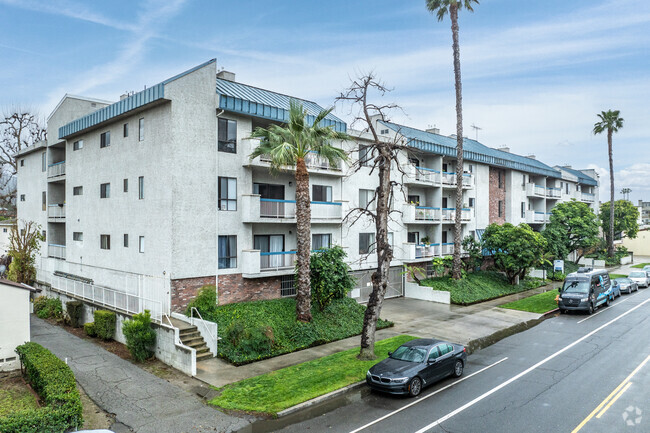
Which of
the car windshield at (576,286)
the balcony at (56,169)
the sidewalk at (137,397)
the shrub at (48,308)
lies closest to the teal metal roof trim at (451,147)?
the car windshield at (576,286)

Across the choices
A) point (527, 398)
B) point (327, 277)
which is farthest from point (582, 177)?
point (527, 398)

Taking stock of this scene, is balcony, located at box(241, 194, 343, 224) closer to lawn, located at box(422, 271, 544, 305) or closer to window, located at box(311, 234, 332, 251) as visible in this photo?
window, located at box(311, 234, 332, 251)

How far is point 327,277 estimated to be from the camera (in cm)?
2134

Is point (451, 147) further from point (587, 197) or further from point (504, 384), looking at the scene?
point (587, 197)

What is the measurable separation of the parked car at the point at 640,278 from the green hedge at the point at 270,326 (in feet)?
88.3

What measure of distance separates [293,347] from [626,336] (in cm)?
1583

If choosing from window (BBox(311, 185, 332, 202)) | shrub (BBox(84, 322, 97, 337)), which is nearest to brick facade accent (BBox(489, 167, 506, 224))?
window (BBox(311, 185, 332, 202))

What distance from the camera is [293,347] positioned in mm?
18266

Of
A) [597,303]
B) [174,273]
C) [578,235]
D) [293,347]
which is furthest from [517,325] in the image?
[578,235]

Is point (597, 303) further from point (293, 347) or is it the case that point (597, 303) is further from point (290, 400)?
point (290, 400)

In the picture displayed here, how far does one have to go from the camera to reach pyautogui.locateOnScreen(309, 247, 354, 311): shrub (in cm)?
2136

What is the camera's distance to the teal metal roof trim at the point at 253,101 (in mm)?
21109

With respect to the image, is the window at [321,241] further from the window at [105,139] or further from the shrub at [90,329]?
the window at [105,139]

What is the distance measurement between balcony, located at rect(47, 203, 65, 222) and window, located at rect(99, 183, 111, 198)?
7550mm
